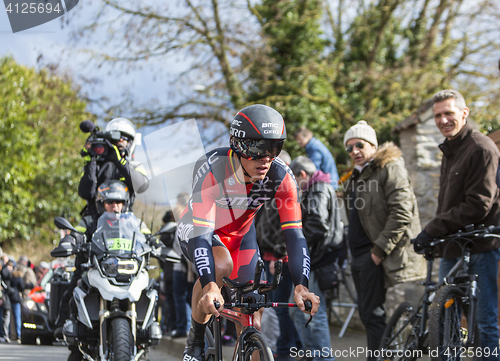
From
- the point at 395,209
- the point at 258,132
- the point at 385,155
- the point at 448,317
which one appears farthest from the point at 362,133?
the point at 258,132

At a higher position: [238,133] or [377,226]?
[238,133]

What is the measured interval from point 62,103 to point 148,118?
3.71 m

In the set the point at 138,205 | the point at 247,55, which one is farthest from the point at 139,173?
the point at 247,55

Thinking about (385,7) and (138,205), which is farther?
(385,7)

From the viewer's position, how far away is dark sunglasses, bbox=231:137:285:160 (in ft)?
9.99

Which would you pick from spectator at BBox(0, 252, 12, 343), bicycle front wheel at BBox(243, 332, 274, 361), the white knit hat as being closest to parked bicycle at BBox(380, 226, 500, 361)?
the white knit hat

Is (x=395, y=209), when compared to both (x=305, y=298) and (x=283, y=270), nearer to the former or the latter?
(x=283, y=270)

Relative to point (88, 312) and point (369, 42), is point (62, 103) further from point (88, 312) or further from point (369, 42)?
point (88, 312)

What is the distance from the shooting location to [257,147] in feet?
10.0

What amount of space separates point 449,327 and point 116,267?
286cm

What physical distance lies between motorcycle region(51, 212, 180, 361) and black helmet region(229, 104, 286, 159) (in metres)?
2.19

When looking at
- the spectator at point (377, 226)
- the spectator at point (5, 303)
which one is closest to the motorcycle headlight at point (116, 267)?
the spectator at point (377, 226)

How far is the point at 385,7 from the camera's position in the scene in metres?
16.1

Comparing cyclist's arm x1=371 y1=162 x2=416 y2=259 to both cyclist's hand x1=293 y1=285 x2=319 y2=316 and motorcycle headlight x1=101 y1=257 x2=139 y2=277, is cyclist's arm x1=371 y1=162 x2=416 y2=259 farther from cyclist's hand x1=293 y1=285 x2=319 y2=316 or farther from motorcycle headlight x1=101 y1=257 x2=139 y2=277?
motorcycle headlight x1=101 y1=257 x2=139 y2=277
